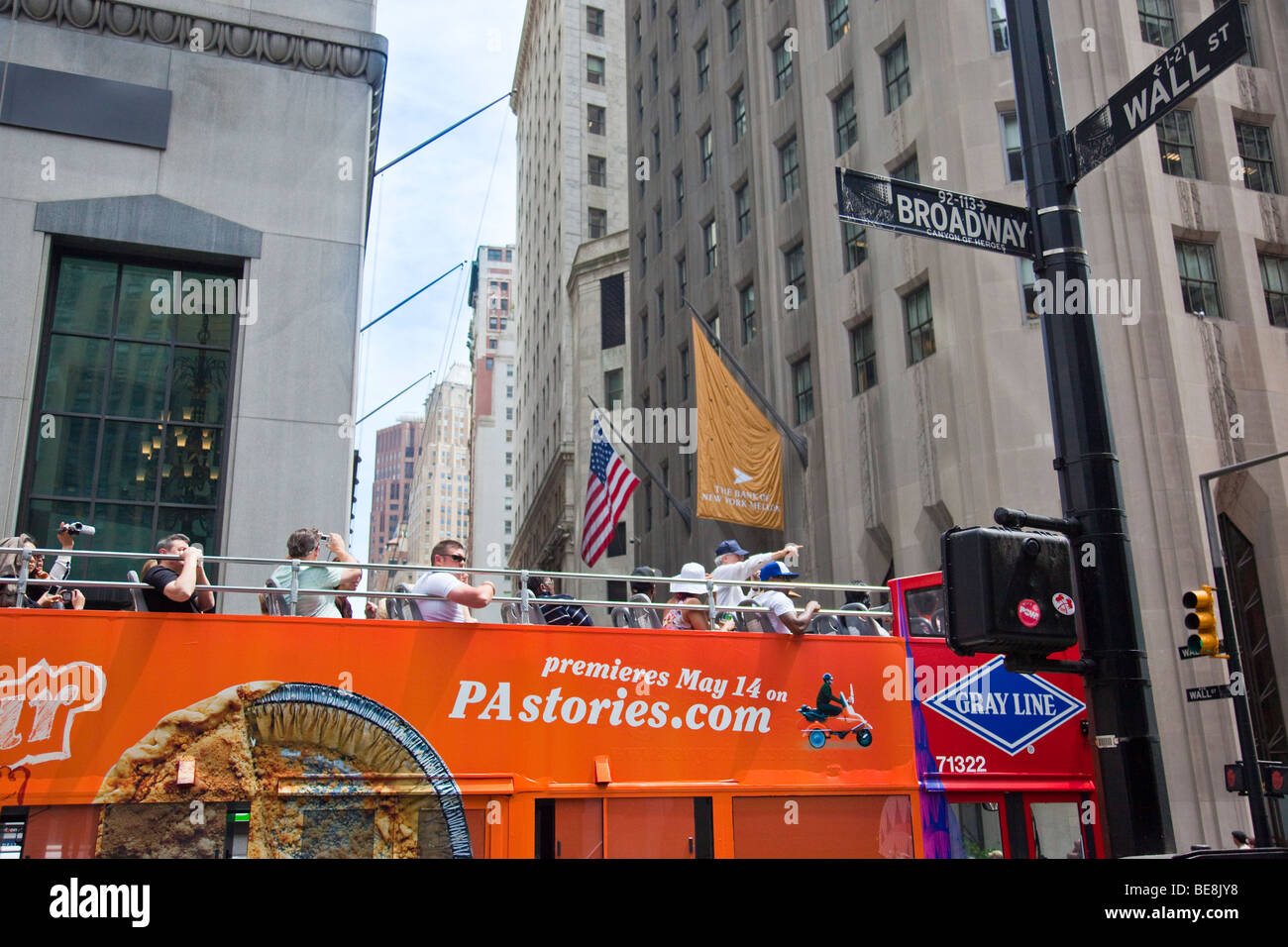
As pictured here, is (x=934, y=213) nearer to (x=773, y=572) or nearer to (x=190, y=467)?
(x=773, y=572)

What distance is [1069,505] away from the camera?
474 centimetres

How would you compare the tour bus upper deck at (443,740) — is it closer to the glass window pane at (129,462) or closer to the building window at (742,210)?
the glass window pane at (129,462)

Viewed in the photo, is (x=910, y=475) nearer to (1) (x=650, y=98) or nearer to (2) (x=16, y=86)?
(2) (x=16, y=86)

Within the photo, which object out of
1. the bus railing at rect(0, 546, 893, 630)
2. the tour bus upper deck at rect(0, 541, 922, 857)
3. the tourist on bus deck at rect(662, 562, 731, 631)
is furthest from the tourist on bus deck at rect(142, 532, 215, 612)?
the tourist on bus deck at rect(662, 562, 731, 631)

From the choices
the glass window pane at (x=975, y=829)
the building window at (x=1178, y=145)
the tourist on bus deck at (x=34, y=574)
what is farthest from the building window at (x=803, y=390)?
the tourist on bus deck at (x=34, y=574)

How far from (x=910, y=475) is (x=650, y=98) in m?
26.7

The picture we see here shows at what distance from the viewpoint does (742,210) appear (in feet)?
107

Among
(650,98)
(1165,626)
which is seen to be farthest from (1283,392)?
(650,98)

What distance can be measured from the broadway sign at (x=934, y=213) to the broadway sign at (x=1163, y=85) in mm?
424

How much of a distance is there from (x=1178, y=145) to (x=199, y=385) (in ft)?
65.3

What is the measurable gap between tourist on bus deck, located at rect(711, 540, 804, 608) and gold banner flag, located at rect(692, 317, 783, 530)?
14.7 m

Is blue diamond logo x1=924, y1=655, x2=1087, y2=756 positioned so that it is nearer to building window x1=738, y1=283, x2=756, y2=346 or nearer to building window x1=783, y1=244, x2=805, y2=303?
building window x1=783, y1=244, x2=805, y2=303

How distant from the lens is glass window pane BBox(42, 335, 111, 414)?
12.3 meters

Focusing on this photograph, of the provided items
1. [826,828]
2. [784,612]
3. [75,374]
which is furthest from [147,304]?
[826,828]
